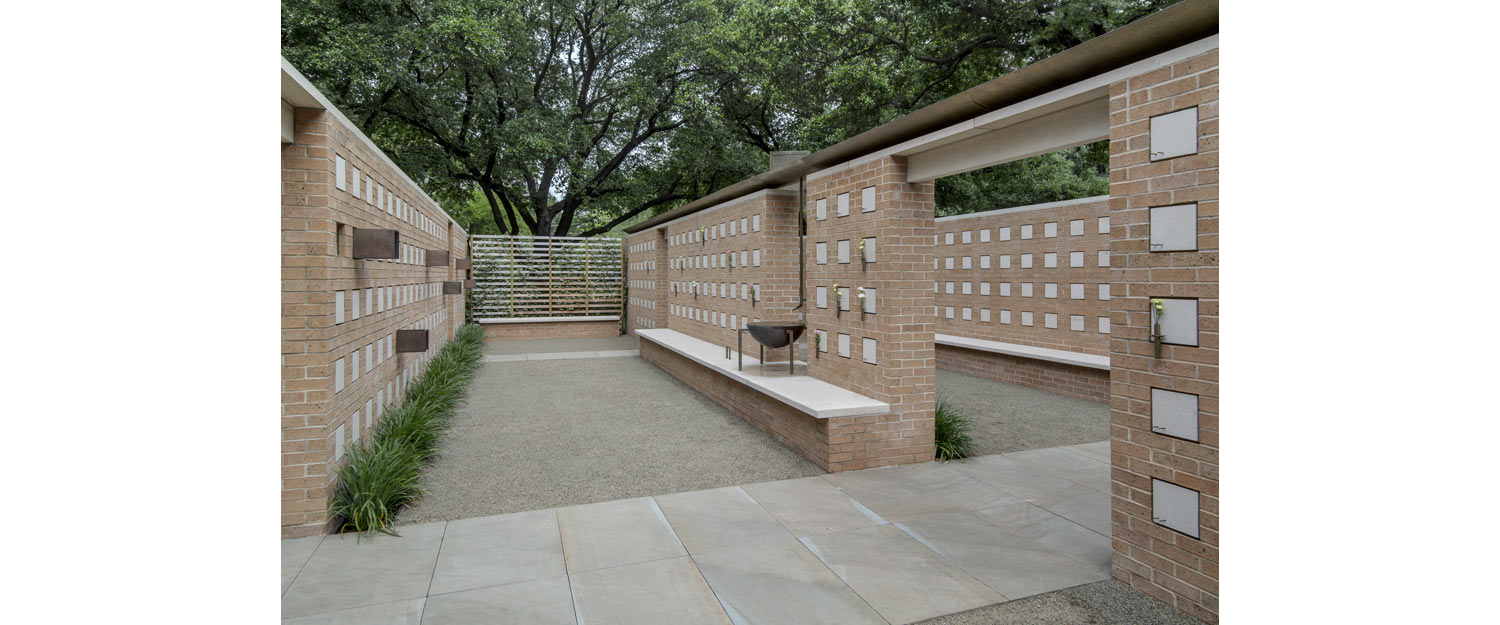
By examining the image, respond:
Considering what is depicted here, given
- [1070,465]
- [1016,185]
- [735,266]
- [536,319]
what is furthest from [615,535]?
[1016,185]

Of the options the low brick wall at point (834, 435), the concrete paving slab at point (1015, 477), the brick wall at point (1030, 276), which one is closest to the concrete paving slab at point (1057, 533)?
the concrete paving slab at point (1015, 477)

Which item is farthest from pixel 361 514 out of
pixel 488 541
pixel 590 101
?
pixel 590 101

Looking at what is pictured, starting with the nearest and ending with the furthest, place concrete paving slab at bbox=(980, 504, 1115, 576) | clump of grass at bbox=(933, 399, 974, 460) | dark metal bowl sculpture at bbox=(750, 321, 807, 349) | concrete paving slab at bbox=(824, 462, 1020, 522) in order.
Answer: concrete paving slab at bbox=(980, 504, 1115, 576), concrete paving slab at bbox=(824, 462, 1020, 522), clump of grass at bbox=(933, 399, 974, 460), dark metal bowl sculpture at bbox=(750, 321, 807, 349)

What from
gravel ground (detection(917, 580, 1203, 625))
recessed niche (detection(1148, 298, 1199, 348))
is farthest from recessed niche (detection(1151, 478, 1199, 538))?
recessed niche (detection(1148, 298, 1199, 348))

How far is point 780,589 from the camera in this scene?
2994 mm

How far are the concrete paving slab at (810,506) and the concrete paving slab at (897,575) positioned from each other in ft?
0.40

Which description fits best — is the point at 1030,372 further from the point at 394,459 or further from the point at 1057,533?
the point at 394,459

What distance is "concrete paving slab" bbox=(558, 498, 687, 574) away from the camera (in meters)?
3.32

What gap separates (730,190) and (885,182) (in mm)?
3668

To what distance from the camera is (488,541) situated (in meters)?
3.52

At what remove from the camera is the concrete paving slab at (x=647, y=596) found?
2732mm

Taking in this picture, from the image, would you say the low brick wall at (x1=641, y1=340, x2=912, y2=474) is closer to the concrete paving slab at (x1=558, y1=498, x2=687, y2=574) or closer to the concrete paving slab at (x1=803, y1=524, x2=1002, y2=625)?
the concrete paving slab at (x1=803, y1=524, x2=1002, y2=625)

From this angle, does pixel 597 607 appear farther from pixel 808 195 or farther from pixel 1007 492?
pixel 808 195

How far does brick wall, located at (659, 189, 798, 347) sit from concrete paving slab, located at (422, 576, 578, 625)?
459 centimetres
